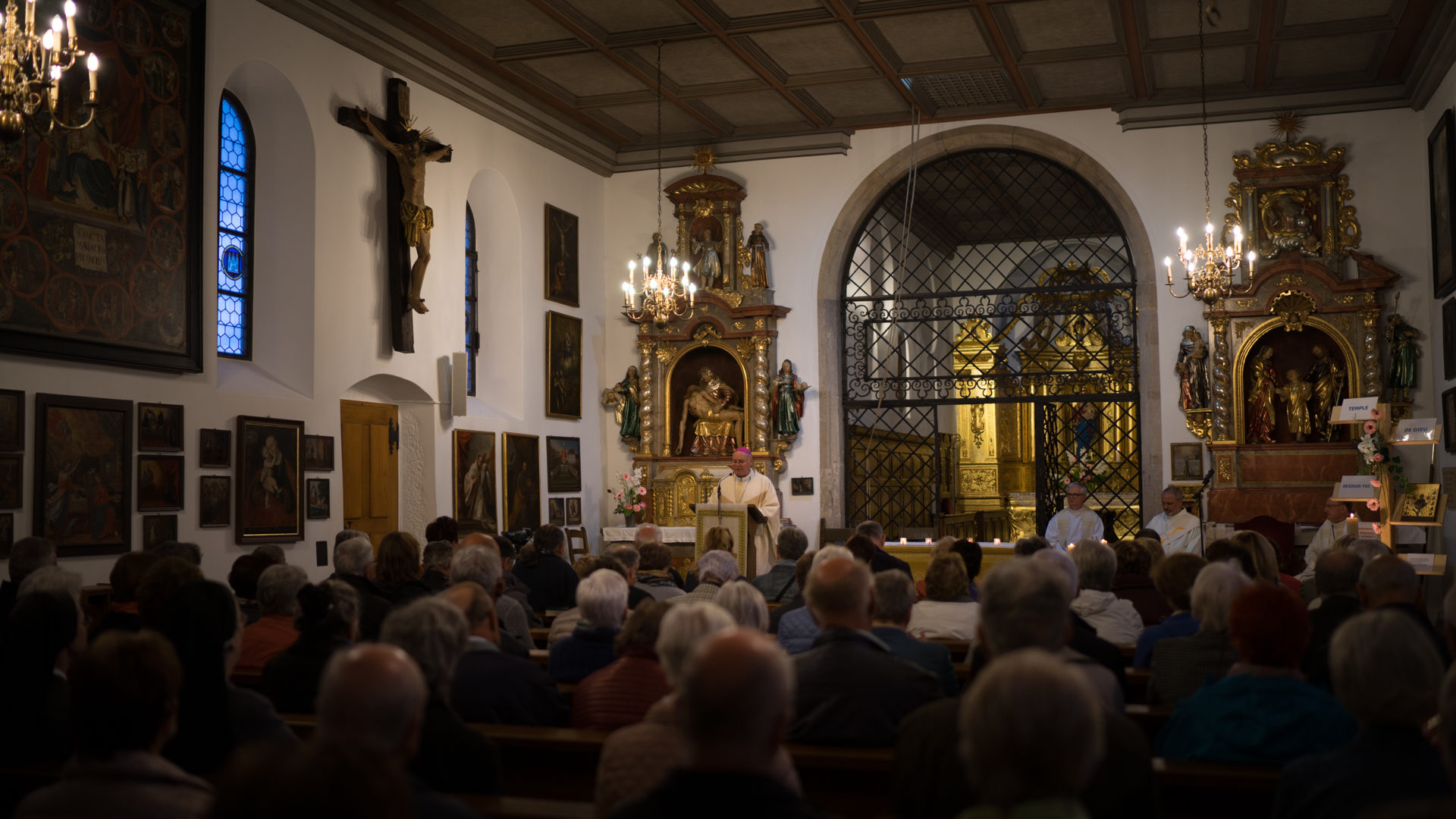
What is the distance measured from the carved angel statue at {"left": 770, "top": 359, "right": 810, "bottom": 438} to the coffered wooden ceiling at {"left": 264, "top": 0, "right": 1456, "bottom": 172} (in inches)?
121

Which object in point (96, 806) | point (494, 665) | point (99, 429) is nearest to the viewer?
point (96, 806)

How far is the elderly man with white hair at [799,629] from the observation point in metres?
5.84

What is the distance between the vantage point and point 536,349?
1558 centimetres

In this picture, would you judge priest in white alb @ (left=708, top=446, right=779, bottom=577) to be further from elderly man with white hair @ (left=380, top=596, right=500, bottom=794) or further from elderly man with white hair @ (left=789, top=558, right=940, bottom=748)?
elderly man with white hair @ (left=380, top=596, right=500, bottom=794)

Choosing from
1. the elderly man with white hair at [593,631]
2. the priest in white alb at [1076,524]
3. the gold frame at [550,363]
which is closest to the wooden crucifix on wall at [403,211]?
the gold frame at [550,363]

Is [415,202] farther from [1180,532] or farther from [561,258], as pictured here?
[1180,532]

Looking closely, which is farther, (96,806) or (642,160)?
(642,160)

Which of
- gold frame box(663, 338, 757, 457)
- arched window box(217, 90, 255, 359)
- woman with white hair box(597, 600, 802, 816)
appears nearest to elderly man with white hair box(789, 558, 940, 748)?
woman with white hair box(597, 600, 802, 816)

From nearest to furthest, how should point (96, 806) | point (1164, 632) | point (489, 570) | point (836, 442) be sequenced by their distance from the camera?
point (96, 806)
point (1164, 632)
point (489, 570)
point (836, 442)

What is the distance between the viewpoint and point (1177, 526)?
13.2 m

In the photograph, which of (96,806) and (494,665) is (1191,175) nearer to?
(494,665)

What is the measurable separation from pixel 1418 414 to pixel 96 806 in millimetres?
14457

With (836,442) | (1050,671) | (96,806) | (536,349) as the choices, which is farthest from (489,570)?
(836,442)

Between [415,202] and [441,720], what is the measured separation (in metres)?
9.86
